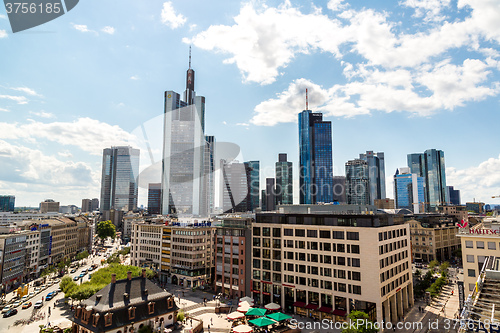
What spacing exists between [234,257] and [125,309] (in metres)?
34.0

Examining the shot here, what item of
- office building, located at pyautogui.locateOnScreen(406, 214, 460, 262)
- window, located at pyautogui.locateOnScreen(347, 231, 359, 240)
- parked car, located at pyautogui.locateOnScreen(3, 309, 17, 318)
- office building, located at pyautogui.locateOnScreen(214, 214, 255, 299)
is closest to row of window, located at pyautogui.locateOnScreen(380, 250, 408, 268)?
window, located at pyautogui.locateOnScreen(347, 231, 359, 240)

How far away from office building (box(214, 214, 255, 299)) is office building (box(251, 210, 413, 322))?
3.55 m

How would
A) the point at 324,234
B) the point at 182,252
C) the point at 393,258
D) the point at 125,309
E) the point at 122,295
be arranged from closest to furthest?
1. the point at 125,309
2. the point at 122,295
3. the point at 393,258
4. the point at 324,234
5. the point at 182,252

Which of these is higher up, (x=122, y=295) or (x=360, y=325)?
(x=122, y=295)

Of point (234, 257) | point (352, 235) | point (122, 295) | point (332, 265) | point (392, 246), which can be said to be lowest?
point (122, 295)

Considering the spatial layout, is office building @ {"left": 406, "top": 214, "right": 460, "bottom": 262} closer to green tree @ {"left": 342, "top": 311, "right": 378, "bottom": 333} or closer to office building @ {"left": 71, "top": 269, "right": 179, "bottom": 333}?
green tree @ {"left": 342, "top": 311, "right": 378, "bottom": 333}

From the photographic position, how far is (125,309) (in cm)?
5000

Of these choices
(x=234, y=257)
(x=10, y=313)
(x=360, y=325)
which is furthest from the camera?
(x=234, y=257)

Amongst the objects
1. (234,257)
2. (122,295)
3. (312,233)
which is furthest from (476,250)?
(122,295)

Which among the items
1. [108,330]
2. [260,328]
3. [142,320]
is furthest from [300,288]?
[108,330]

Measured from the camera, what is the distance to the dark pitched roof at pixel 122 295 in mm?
49438

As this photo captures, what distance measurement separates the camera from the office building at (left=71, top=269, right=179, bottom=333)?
47372mm

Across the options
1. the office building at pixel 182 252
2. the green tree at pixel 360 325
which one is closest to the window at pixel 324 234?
the green tree at pixel 360 325

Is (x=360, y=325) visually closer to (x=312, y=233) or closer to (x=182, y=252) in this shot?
(x=312, y=233)
